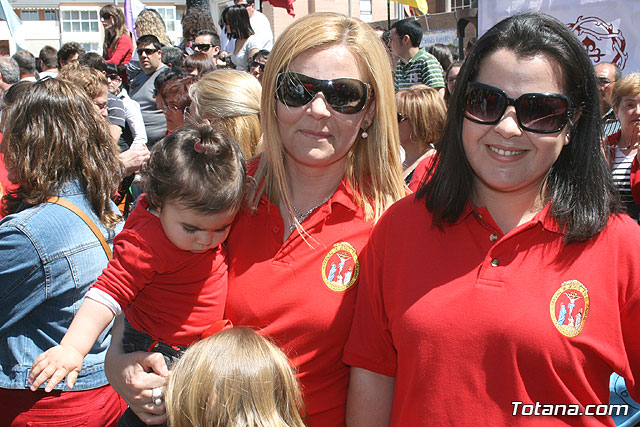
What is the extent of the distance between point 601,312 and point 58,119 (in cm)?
242

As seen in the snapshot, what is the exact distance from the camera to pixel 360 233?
2207 millimetres

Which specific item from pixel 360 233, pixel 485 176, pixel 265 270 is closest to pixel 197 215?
pixel 265 270

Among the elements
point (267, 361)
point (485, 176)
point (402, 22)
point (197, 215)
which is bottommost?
point (267, 361)

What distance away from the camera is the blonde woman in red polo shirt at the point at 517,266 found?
5.38 feet

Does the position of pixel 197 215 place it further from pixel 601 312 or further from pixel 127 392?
pixel 601 312

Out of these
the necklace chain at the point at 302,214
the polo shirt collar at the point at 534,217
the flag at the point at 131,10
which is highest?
the flag at the point at 131,10

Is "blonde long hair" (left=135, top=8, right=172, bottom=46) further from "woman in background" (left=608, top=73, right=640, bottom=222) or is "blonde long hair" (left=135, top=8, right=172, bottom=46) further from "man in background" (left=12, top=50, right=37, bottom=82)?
"woman in background" (left=608, top=73, right=640, bottom=222)

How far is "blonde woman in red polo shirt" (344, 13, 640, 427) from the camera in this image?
1.64m

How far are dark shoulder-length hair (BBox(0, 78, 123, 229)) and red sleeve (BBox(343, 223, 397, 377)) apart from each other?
58.8 inches

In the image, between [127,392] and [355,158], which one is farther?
[355,158]

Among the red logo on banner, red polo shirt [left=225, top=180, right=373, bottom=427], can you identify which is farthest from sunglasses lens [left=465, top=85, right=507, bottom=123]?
the red logo on banner

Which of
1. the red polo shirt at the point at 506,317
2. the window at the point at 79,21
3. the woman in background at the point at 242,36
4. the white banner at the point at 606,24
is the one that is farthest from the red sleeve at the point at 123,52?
the window at the point at 79,21

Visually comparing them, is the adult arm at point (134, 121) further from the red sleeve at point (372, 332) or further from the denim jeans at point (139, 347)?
the red sleeve at point (372, 332)

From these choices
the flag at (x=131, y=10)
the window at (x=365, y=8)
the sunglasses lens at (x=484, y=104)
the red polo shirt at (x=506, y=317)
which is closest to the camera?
the red polo shirt at (x=506, y=317)
